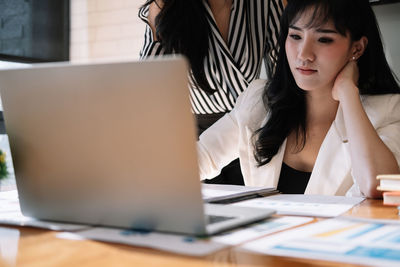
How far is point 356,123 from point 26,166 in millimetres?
969

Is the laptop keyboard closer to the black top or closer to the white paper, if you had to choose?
the white paper

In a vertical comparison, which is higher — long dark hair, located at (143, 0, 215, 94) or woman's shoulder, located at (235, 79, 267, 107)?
long dark hair, located at (143, 0, 215, 94)

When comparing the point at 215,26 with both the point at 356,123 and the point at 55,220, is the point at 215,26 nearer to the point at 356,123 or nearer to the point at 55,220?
the point at 356,123

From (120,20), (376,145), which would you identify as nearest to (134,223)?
(376,145)

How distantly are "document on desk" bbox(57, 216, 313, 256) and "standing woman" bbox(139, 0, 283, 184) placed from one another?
4.00 ft

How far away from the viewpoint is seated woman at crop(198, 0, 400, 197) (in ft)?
5.35

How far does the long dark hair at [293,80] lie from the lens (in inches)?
66.6

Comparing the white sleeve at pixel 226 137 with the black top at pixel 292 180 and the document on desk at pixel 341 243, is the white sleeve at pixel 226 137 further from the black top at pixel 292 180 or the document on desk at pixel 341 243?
the document on desk at pixel 341 243

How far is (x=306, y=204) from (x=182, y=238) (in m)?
0.41

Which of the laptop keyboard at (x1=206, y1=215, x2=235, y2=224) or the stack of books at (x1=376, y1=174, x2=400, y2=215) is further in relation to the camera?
the stack of books at (x1=376, y1=174, x2=400, y2=215)

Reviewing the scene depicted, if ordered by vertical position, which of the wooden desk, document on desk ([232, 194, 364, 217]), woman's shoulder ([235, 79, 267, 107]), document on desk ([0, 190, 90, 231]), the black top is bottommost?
the black top

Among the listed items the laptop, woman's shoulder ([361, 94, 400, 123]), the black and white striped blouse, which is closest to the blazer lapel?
woman's shoulder ([361, 94, 400, 123])

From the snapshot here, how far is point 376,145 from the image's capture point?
1.45 meters

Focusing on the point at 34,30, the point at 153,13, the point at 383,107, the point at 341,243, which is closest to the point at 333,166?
the point at 383,107
